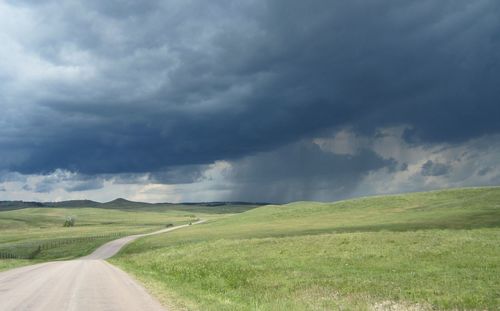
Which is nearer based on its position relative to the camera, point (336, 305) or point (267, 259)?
point (336, 305)

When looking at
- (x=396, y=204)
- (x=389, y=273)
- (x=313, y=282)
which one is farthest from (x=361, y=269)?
(x=396, y=204)

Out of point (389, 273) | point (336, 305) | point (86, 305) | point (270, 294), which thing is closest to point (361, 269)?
point (389, 273)

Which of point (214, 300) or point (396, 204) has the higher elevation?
point (396, 204)

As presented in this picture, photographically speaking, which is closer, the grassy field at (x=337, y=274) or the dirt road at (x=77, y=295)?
the dirt road at (x=77, y=295)

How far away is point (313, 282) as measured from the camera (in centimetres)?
2855

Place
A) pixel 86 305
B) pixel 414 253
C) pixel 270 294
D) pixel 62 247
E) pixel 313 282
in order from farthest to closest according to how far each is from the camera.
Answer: pixel 62 247, pixel 414 253, pixel 313 282, pixel 270 294, pixel 86 305

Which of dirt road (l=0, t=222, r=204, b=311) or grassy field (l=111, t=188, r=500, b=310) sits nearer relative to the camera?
dirt road (l=0, t=222, r=204, b=311)

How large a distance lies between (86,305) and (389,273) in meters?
18.3

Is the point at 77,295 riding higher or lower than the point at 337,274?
lower

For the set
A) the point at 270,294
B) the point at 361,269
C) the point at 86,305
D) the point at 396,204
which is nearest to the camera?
the point at 86,305

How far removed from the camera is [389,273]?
99.1 feet

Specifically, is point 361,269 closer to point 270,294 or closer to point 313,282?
point 313,282

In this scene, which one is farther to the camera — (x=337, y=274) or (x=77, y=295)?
(x=337, y=274)

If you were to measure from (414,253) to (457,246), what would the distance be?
15.2 ft
